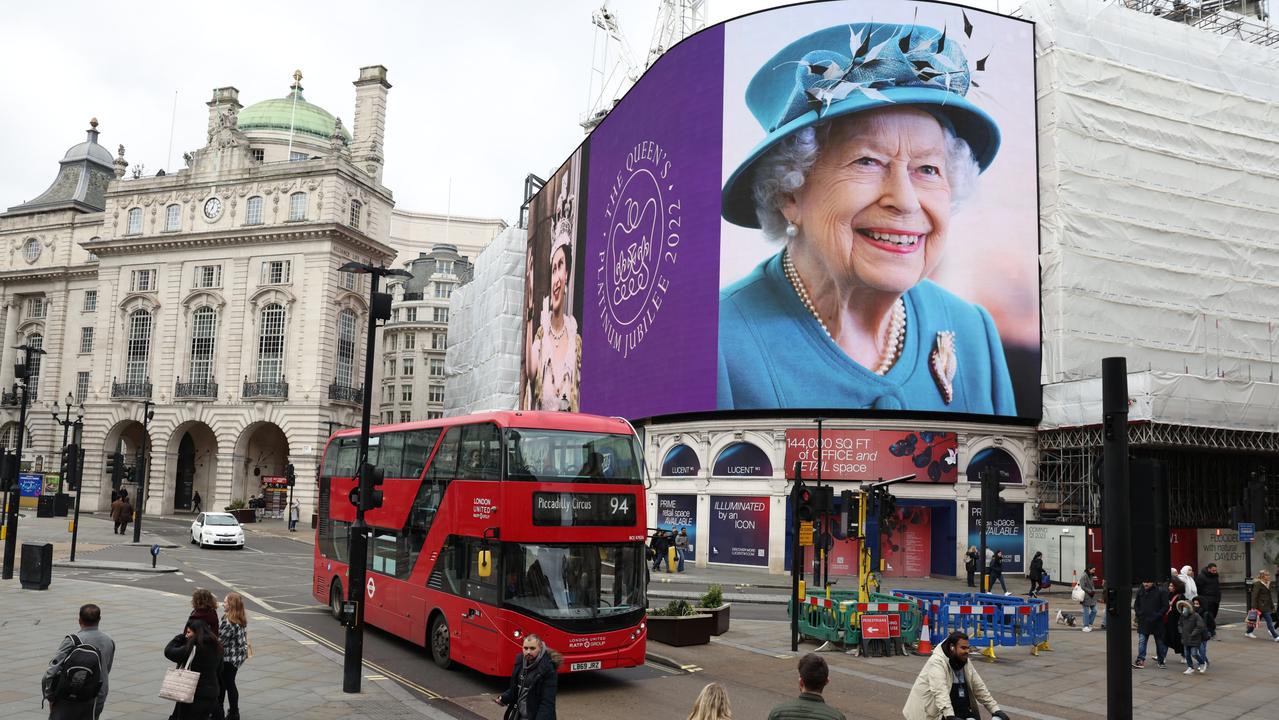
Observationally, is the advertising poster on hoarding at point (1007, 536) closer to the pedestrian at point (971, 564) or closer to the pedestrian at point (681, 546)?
the pedestrian at point (971, 564)

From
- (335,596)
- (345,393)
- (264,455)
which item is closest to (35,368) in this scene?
(264,455)

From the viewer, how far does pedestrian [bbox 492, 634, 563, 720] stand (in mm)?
9555

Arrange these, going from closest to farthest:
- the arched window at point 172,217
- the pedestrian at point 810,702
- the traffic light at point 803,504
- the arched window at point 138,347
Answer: the pedestrian at point 810,702 < the traffic light at point 803,504 < the arched window at point 172,217 < the arched window at point 138,347

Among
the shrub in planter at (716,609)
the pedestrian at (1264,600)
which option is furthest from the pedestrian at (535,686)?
the pedestrian at (1264,600)

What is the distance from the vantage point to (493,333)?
67250 mm

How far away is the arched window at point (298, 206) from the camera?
65875 millimetres

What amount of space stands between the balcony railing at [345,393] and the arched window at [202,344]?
30.0 feet

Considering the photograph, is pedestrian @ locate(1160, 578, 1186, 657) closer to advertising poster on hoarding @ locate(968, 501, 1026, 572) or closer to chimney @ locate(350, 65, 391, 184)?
advertising poster on hoarding @ locate(968, 501, 1026, 572)

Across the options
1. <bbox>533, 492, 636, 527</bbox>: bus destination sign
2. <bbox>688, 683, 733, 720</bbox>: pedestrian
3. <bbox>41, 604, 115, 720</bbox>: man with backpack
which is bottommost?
<bbox>41, 604, 115, 720</bbox>: man with backpack

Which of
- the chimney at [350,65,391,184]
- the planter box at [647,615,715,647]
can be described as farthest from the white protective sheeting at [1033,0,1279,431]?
the chimney at [350,65,391,184]

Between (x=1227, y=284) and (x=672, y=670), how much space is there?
129 feet

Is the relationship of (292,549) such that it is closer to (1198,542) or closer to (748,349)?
(748,349)

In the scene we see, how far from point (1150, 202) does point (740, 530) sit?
23.9m

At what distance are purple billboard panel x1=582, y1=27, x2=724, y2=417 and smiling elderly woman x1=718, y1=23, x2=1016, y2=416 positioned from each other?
1881 mm
